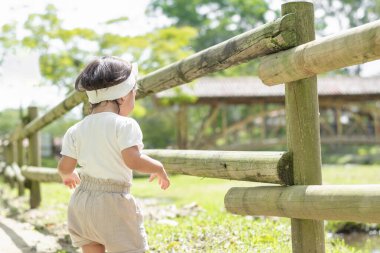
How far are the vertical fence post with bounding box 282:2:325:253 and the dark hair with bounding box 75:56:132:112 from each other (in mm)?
860

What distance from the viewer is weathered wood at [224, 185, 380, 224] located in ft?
7.77

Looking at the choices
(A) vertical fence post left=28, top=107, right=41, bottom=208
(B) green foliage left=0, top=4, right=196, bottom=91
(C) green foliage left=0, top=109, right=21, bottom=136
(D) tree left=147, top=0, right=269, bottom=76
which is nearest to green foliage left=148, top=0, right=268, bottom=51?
(D) tree left=147, top=0, right=269, bottom=76

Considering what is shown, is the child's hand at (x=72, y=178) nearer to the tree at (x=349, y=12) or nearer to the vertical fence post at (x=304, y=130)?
the vertical fence post at (x=304, y=130)

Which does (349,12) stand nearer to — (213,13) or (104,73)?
(213,13)

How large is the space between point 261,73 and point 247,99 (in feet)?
65.3

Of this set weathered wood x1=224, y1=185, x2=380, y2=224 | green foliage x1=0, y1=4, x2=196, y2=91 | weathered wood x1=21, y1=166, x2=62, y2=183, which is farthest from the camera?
green foliage x1=0, y1=4, x2=196, y2=91

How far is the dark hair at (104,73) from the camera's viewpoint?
2.73m

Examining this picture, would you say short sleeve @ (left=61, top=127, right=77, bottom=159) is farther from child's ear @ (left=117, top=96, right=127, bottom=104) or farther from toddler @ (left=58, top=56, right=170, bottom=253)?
child's ear @ (left=117, top=96, right=127, bottom=104)

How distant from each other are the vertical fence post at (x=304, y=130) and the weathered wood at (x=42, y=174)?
3374 millimetres

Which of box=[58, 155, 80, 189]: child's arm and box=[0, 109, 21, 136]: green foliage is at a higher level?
box=[0, 109, 21, 136]: green foliage

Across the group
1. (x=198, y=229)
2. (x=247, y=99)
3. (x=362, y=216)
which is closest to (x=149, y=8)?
(x=247, y=99)

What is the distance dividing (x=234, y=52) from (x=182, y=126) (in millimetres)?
18579

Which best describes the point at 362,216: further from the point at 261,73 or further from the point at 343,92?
the point at 343,92

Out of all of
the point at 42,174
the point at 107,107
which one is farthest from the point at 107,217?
the point at 42,174
